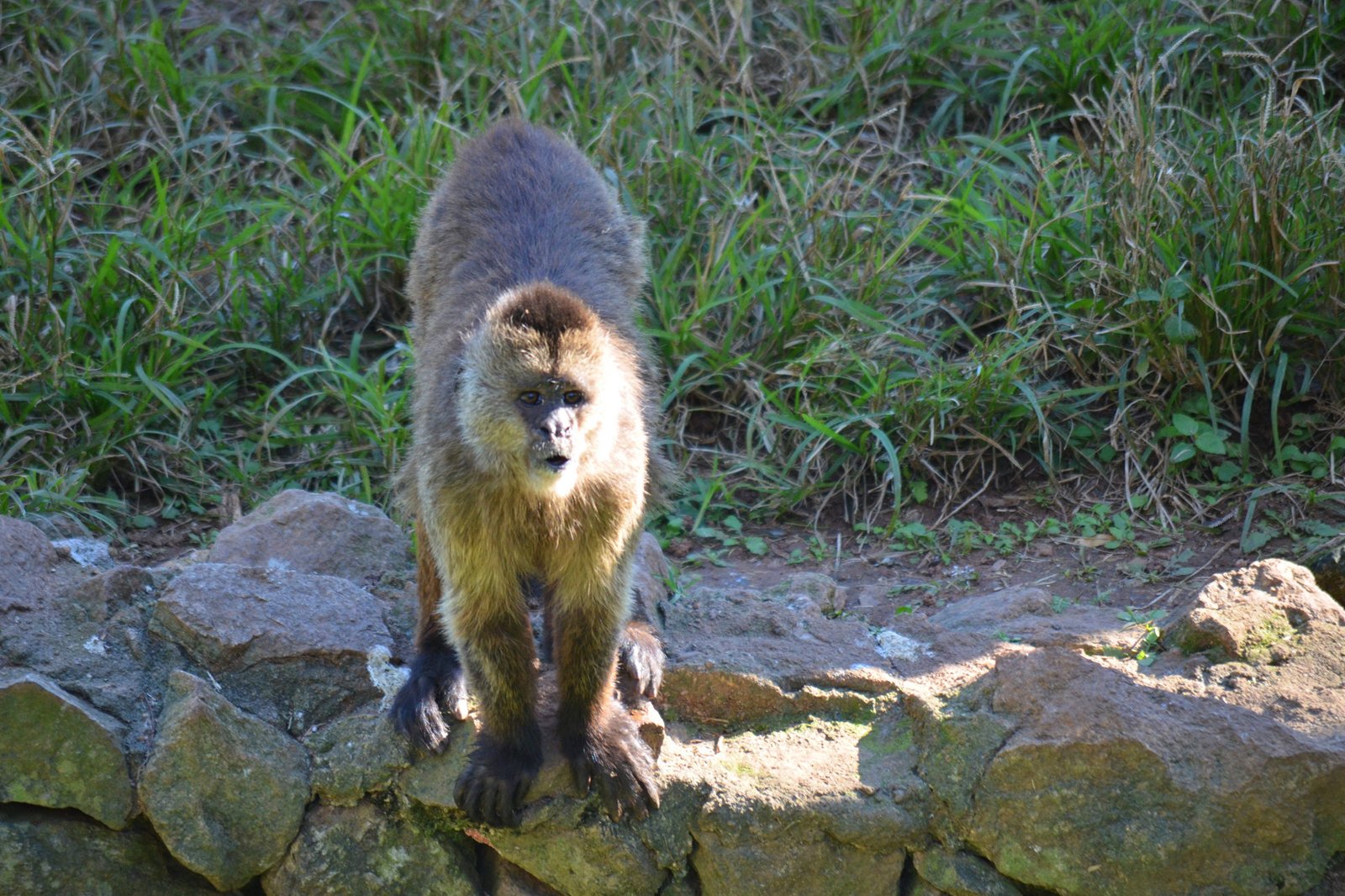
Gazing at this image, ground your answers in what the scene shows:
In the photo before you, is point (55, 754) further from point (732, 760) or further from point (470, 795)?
point (732, 760)

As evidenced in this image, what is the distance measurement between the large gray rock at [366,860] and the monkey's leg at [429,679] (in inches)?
10.3

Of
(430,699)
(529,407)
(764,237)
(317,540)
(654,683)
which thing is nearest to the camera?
(529,407)

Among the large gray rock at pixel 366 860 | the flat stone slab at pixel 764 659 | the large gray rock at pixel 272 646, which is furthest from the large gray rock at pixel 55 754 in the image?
the flat stone slab at pixel 764 659

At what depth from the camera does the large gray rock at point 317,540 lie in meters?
4.80

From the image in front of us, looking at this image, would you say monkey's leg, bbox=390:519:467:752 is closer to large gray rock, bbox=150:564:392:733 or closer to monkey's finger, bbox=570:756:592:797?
large gray rock, bbox=150:564:392:733

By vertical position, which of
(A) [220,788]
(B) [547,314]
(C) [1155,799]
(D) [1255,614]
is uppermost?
(B) [547,314]

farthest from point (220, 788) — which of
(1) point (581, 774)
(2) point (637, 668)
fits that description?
(2) point (637, 668)

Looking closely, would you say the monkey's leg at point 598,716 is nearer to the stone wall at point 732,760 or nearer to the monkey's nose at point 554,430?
the stone wall at point 732,760

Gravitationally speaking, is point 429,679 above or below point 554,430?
below

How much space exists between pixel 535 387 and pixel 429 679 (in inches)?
38.4

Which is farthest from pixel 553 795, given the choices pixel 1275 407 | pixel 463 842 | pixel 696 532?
pixel 1275 407

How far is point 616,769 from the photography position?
3.65 metres

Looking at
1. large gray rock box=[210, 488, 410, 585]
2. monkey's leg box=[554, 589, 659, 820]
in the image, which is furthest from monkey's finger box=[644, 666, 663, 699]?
large gray rock box=[210, 488, 410, 585]

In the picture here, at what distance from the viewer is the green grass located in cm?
554
